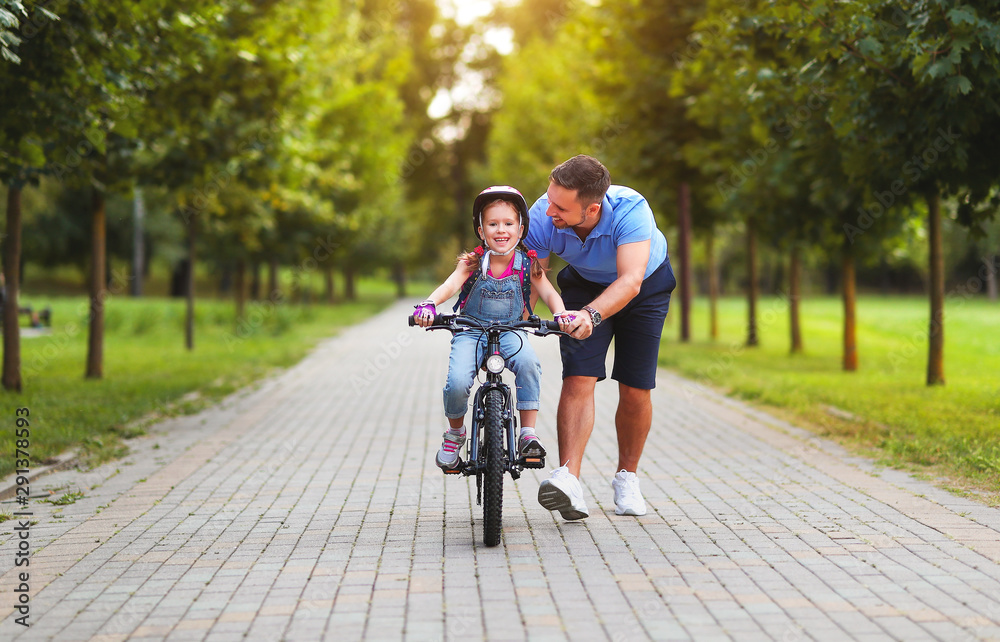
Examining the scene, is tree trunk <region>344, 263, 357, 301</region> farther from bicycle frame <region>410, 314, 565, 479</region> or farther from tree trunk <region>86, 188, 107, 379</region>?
bicycle frame <region>410, 314, 565, 479</region>

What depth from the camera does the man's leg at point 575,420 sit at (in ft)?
18.4

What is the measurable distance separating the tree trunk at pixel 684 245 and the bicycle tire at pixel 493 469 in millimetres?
16085

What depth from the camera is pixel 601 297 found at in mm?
5246

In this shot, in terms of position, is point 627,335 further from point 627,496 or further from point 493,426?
point 493,426

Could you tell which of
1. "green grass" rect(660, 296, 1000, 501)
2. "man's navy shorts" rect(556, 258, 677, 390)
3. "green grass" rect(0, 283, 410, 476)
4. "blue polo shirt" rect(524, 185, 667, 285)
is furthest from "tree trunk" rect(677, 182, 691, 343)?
"blue polo shirt" rect(524, 185, 667, 285)

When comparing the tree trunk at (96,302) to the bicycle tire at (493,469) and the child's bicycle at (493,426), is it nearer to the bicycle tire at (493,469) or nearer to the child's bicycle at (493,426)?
the child's bicycle at (493,426)

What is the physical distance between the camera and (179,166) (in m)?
13.2

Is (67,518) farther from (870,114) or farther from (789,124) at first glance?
(789,124)

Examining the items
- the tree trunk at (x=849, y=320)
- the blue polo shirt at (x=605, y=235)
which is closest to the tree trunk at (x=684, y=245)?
the tree trunk at (x=849, y=320)

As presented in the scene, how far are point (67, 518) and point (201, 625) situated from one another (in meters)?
2.43

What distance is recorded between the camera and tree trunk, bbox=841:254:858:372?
1577 cm

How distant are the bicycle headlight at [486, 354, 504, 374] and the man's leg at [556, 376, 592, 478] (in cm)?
60

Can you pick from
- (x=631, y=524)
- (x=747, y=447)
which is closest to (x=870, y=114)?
(x=747, y=447)

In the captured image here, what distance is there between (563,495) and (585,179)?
5.16 ft
